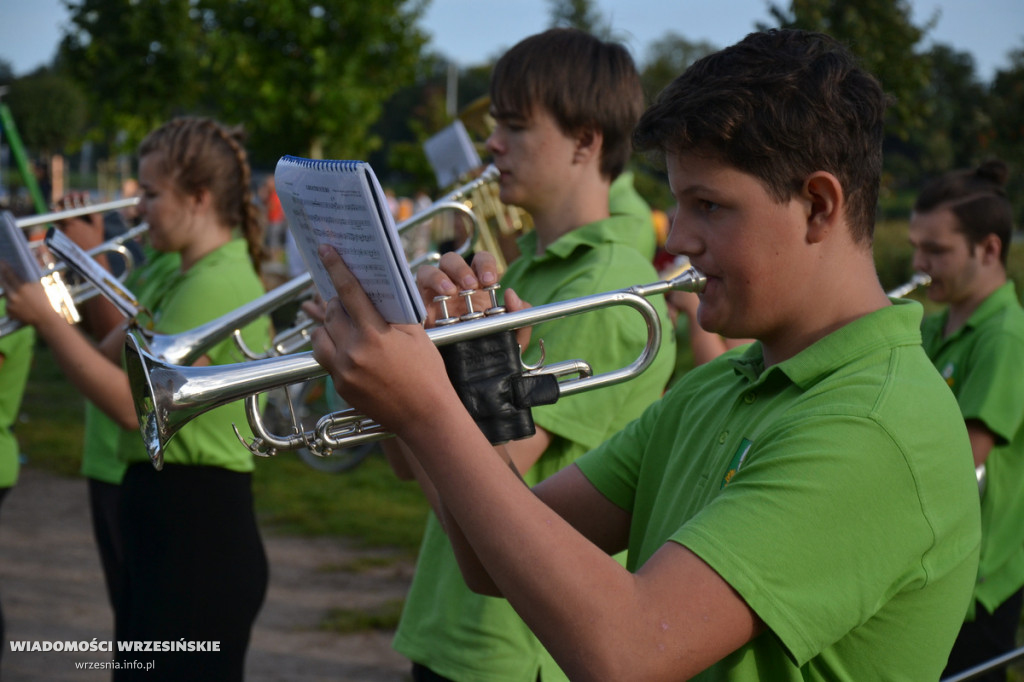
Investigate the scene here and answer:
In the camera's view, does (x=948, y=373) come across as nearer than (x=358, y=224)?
No

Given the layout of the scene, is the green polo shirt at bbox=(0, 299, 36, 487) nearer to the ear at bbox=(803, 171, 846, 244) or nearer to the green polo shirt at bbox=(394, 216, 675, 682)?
the green polo shirt at bbox=(394, 216, 675, 682)

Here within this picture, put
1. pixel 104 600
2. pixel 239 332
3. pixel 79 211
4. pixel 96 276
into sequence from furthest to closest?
pixel 104 600 < pixel 79 211 < pixel 96 276 < pixel 239 332

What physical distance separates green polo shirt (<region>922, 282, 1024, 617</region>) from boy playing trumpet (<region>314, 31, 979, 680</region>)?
75.7 inches

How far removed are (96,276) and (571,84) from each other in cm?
155

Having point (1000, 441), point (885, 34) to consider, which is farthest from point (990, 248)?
point (885, 34)

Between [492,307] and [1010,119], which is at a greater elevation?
[1010,119]

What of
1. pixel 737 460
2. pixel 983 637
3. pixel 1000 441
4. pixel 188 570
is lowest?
pixel 983 637

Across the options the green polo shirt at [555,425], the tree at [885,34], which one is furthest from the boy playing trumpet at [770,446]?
the tree at [885,34]

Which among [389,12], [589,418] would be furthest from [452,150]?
[389,12]

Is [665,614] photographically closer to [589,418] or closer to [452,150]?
[589,418]

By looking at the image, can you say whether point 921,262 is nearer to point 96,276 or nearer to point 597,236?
point 597,236

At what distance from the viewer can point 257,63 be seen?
504 inches

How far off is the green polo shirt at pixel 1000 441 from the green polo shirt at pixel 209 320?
7.56ft

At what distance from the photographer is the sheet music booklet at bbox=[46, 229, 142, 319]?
298 centimetres
